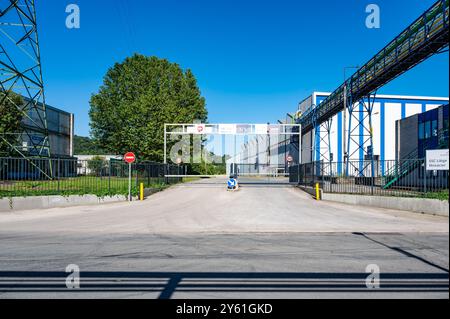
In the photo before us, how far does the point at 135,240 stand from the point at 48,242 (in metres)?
2.17

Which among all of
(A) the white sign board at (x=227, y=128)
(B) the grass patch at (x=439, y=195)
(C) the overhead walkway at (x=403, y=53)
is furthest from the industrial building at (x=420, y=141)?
(A) the white sign board at (x=227, y=128)

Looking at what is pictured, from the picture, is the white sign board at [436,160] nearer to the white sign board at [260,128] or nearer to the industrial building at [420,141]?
the industrial building at [420,141]

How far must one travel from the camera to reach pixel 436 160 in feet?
44.4

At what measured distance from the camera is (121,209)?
15.2 meters

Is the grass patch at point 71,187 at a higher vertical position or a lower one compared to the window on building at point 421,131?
lower

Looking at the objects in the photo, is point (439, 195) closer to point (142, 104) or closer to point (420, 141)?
point (420, 141)

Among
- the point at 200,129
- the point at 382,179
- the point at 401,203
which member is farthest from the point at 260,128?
the point at 401,203

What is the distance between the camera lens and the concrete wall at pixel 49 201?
14781mm

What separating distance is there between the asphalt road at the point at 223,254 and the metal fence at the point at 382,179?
249cm

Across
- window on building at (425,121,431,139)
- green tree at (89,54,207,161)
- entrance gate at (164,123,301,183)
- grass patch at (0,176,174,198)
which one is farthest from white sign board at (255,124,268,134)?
window on building at (425,121,431,139)

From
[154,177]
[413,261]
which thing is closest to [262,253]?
[413,261]

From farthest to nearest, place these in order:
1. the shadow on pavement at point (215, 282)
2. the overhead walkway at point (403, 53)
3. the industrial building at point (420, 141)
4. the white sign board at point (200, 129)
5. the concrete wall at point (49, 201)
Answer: the white sign board at point (200, 129)
the overhead walkway at point (403, 53)
the industrial building at point (420, 141)
the concrete wall at point (49, 201)
the shadow on pavement at point (215, 282)

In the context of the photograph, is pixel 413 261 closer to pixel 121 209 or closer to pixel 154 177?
pixel 121 209
